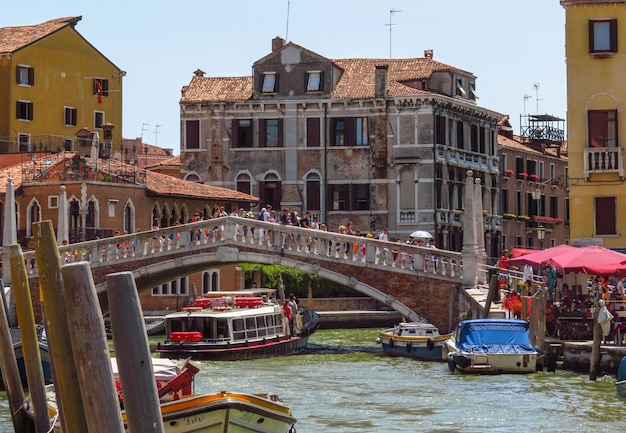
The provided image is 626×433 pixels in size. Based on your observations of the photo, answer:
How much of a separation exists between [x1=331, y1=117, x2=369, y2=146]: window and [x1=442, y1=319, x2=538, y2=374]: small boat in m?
20.8

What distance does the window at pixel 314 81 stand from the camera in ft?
148

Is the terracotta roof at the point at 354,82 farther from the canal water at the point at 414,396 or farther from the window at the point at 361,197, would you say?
the canal water at the point at 414,396

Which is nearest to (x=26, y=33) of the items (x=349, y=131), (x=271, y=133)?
(x=271, y=133)

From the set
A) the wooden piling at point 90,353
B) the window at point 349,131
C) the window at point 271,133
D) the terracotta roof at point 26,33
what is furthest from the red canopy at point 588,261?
the terracotta roof at point 26,33

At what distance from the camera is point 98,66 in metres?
48.2

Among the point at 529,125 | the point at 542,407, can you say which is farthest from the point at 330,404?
the point at 529,125

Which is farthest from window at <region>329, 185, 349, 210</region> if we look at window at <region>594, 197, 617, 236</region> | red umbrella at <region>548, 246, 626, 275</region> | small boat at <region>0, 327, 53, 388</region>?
small boat at <region>0, 327, 53, 388</region>

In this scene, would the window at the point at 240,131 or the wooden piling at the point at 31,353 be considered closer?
the wooden piling at the point at 31,353

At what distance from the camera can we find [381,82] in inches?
1757

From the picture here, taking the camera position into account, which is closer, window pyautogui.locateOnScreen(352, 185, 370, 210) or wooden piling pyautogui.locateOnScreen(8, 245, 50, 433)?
wooden piling pyautogui.locateOnScreen(8, 245, 50, 433)

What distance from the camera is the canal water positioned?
18422mm

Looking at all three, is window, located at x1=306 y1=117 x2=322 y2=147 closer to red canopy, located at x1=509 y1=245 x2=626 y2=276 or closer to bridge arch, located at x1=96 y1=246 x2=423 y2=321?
bridge arch, located at x1=96 y1=246 x2=423 y2=321

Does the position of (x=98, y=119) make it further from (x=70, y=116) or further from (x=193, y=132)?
(x=193, y=132)

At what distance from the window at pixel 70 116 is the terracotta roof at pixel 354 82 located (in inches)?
141
